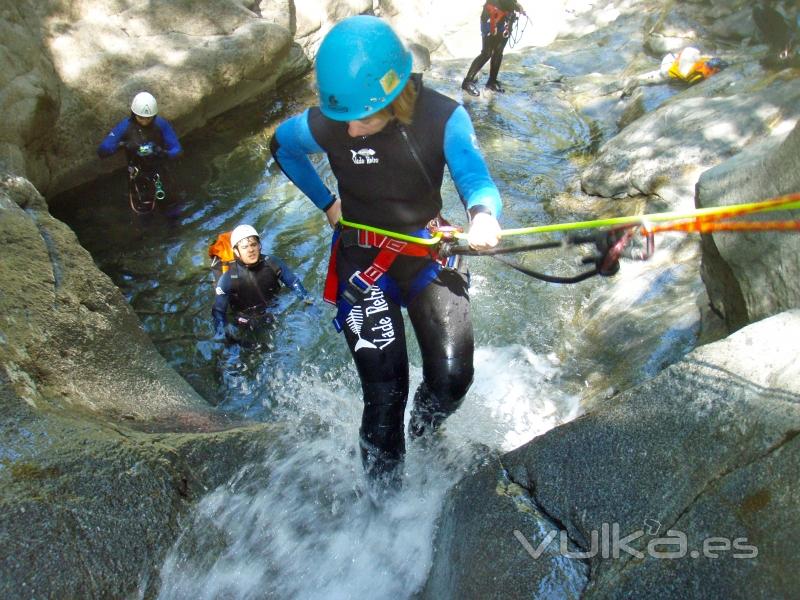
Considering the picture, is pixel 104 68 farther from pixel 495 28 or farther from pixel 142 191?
pixel 495 28

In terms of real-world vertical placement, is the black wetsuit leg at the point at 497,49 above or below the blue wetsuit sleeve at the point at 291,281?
above

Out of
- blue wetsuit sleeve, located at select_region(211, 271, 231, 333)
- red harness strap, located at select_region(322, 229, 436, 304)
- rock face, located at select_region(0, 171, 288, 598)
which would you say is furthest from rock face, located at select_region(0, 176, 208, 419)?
red harness strap, located at select_region(322, 229, 436, 304)

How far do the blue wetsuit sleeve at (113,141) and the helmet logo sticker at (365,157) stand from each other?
5.13m

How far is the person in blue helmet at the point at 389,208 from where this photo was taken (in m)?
2.74

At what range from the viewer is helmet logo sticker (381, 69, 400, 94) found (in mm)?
2719

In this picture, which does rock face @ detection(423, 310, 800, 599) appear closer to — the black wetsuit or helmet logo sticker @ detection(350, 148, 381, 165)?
helmet logo sticker @ detection(350, 148, 381, 165)

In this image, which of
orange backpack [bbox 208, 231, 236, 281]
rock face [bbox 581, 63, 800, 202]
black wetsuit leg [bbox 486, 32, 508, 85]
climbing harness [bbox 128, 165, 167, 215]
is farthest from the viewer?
black wetsuit leg [bbox 486, 32, 508, 85]

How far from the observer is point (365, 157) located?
3.00 m

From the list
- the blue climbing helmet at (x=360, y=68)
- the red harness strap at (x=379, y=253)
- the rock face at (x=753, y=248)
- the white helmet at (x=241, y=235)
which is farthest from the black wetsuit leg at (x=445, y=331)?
the white helmet at (x=241, y=235)

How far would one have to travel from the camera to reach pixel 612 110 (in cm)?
1066

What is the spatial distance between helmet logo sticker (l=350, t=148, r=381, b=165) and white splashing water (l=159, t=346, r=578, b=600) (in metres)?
1.58

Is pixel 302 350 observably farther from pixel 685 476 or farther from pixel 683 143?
pixel 683 143

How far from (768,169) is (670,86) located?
775 centimetres

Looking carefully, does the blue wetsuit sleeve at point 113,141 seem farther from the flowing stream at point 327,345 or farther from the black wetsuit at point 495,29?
the black wetsuit at point 495,29
